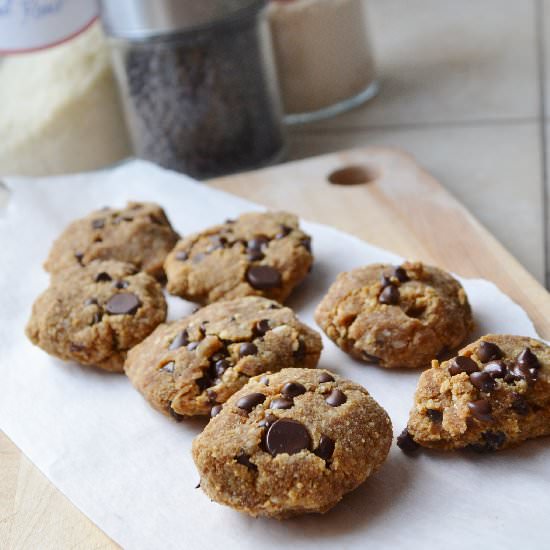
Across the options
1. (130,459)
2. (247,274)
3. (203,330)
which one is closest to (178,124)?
(247,274)

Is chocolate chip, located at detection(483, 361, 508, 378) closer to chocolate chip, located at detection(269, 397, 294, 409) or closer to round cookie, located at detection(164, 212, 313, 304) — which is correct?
chocolate chip, located at detection(269, 397, 294, 409)

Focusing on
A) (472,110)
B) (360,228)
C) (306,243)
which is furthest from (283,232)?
(472,110)

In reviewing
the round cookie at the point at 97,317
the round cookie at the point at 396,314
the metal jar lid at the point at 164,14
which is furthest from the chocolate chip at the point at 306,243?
the metal jar lid at the point at 164,14

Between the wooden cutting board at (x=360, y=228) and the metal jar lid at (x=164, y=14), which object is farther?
the metal jar lid at (x=164, y=14)

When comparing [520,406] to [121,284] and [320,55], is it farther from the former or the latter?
[320,55]

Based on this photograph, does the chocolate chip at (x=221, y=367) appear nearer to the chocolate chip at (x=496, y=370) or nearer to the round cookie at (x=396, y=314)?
the round cookie at (x=396, y=314)

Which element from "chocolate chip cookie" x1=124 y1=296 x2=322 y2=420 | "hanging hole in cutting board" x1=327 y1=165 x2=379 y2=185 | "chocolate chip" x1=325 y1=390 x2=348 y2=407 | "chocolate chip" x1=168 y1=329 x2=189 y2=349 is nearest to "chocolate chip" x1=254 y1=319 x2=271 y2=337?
"chocolate chip cookie" x1=124 y1=296 x2=322 y2=420
